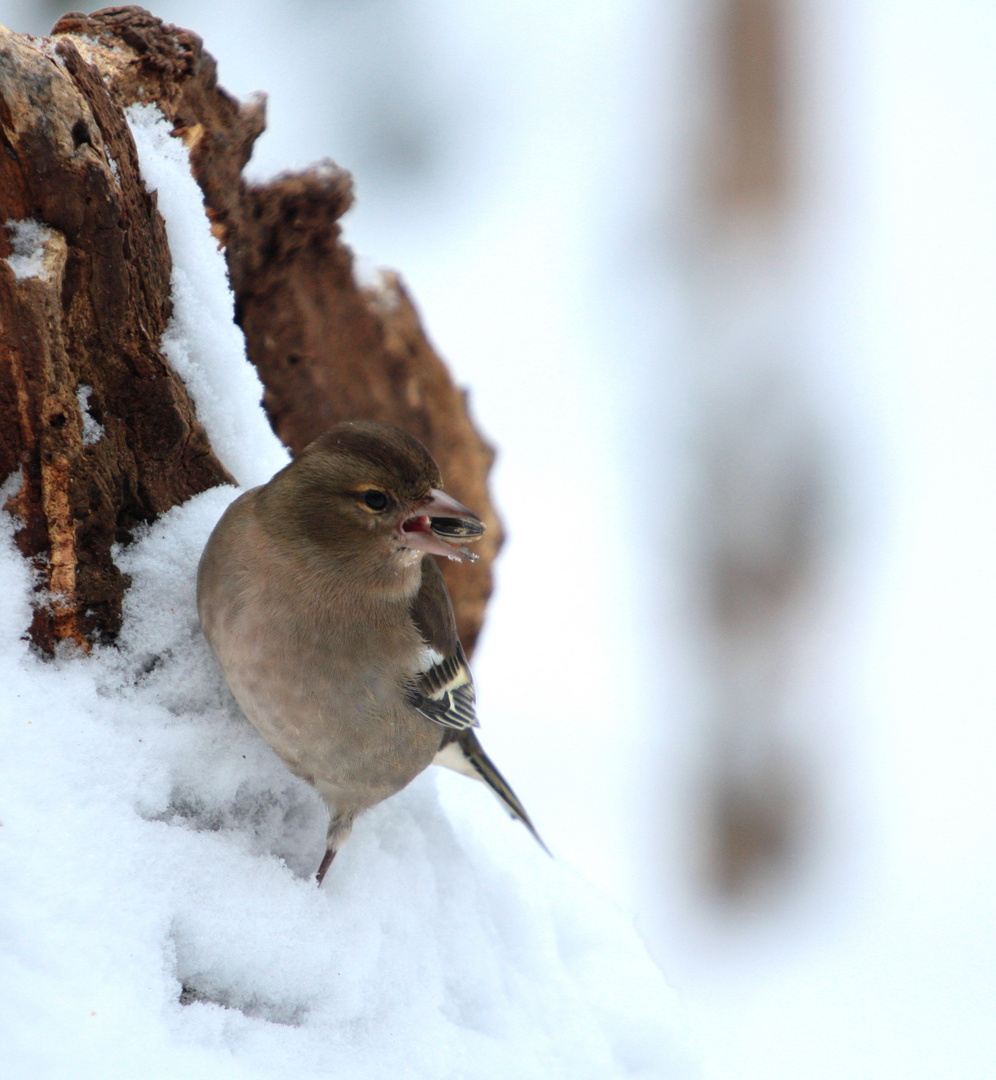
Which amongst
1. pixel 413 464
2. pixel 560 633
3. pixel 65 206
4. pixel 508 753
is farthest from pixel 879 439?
pixel 65 206

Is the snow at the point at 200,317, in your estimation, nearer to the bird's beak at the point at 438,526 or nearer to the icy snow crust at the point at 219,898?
the icy snow crust at the point at 219,898

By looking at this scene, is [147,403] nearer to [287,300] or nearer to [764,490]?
[287,300]

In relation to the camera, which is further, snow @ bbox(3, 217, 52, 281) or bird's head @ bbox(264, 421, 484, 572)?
bird's head @ bbox(264, 421, 484, 572)

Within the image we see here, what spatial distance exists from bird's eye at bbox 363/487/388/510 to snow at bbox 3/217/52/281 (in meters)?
0.85

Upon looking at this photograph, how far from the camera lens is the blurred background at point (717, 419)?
7.21 meters

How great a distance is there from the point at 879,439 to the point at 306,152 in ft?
16.7

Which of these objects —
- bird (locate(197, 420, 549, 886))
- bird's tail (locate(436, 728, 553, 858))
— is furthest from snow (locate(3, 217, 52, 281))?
bird's tail (locate(436, 728, 553, 858))

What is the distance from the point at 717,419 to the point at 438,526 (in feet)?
17.6

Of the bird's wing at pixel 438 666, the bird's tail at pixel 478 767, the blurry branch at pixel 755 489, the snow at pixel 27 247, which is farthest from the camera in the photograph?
the blurry branch at pixel 755 489

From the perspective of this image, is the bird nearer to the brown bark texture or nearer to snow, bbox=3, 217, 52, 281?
the brown bark texture

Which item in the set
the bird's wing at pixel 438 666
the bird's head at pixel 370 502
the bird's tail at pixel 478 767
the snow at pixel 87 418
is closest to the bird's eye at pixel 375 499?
the bird's head at pixel 370 502

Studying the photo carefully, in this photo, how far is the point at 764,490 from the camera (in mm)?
7156

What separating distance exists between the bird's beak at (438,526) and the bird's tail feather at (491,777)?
2.96 feet

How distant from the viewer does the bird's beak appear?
7.73 ft
